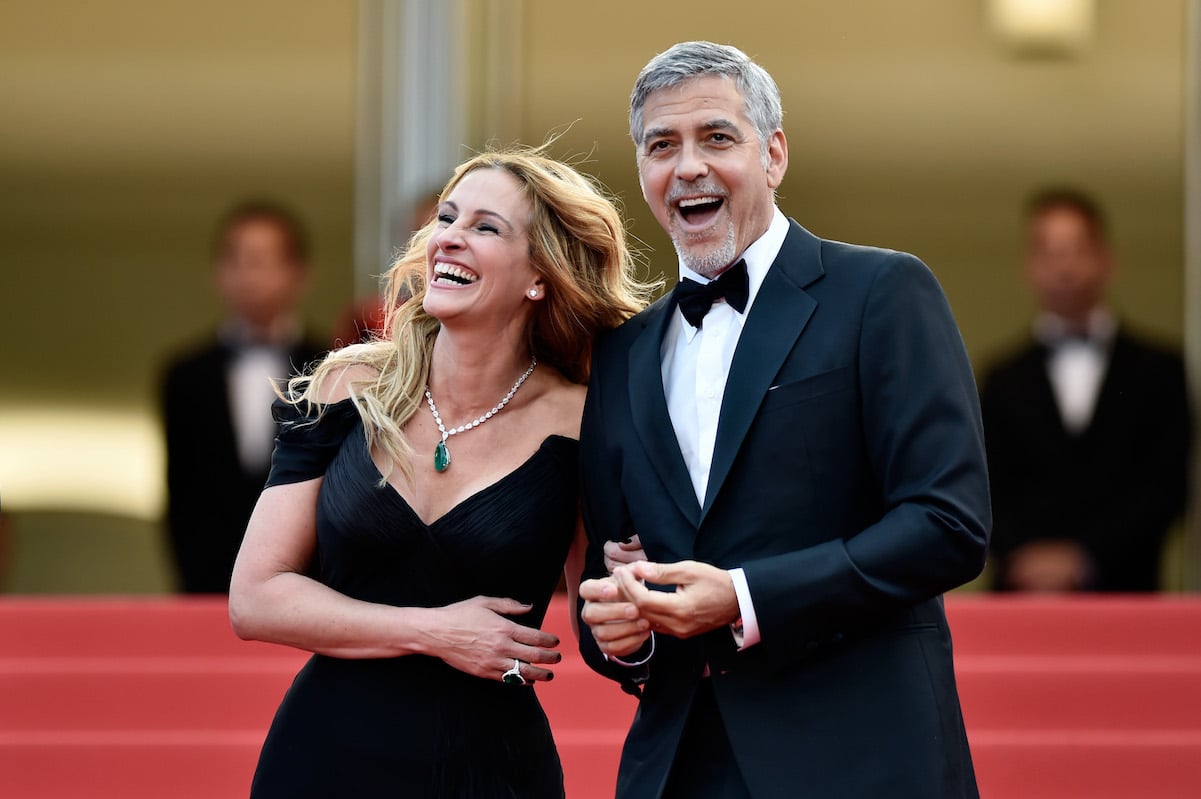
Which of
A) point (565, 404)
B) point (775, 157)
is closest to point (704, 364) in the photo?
point (775, 157)

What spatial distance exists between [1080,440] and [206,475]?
3149 millimetres

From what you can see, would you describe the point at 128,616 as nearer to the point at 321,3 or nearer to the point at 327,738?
the point at 327,738

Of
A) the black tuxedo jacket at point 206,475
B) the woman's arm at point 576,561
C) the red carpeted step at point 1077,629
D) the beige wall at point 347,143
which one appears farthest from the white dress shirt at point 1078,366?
the woman's arm at point 576,561

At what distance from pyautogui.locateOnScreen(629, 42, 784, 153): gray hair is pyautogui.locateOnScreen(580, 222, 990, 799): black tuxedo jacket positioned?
236 millimetres

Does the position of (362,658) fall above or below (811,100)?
below

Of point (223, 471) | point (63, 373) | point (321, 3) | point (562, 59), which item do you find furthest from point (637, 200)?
point (63, 373)

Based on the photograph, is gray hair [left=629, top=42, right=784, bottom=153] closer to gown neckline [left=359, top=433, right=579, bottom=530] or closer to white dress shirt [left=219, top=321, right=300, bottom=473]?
gown neckline [left=359, top=433, right=579, bottom=530]

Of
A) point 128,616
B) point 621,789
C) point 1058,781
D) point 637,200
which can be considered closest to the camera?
point 621,789

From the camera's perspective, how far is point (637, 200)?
6.98 meters

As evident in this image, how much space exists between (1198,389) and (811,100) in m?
2.02

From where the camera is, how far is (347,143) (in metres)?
7.21

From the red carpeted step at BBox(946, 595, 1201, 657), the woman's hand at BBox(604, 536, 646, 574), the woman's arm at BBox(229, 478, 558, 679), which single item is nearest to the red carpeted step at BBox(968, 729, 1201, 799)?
the red carpeted step at BBox(946, 595, 1201, 657)

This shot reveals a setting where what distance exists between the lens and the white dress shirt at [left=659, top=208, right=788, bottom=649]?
260 centimetres

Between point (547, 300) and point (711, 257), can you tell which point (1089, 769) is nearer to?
point (547, 300)
